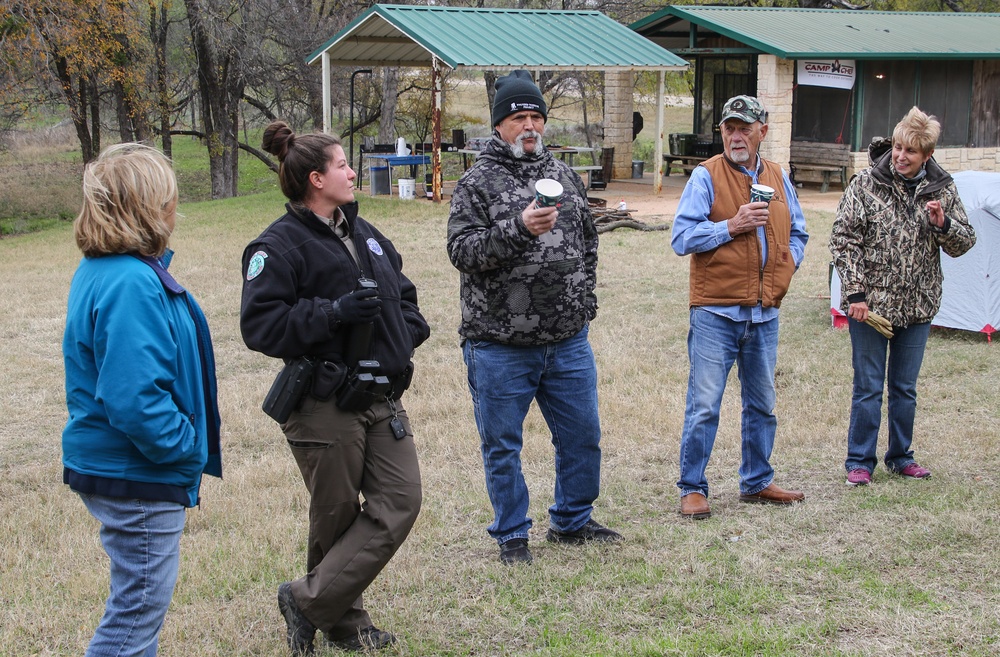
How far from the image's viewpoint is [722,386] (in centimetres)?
484

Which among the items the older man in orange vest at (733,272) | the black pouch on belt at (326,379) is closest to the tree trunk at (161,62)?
the older man in orange vest at (733,272)

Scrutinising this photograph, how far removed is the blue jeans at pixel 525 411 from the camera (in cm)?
417

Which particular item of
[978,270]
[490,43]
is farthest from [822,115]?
[978,270]

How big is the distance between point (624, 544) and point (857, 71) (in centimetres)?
1899

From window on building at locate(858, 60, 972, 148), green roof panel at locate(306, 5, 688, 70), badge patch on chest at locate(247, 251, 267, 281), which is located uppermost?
green roof panel at locate(306, 5, 688, 70)

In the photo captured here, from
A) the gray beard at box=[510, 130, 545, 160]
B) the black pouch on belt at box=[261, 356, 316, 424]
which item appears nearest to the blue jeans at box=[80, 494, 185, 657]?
the black pouch on belt at box=[261, 356, 316, 424]

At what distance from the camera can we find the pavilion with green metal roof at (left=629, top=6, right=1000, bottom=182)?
20375 millimetres

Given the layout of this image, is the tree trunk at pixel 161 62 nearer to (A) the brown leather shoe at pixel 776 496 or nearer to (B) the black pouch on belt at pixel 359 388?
(A) the brown leather shoe at pixel 776 496

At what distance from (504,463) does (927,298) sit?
2379mm

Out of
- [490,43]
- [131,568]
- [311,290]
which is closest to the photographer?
[131,568]

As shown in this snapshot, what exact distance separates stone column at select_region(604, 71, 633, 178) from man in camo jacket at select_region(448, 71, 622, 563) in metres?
21.1

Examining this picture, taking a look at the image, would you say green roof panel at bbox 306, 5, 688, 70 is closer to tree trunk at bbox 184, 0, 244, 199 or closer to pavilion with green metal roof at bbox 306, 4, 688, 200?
pavilion with green metal roof at bbox 306, 4, 688, 200

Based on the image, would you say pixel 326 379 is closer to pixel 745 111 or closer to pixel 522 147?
pixel 522 147

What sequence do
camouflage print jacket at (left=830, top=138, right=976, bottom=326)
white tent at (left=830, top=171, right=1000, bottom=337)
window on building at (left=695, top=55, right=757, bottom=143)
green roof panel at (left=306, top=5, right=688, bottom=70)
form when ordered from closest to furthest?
camouflage print jacket at (left=830, top=138, right=976, bottom=326) → white tent at (left=830, top=171, right=1000, bottom=337) → green roof panel at (left=306, top=5, right=688, bottom=70) → window on building at (left=695, top=55, right=757, bottom=143)
